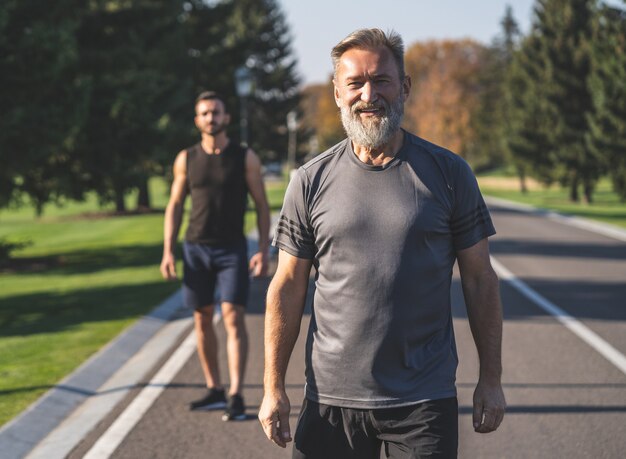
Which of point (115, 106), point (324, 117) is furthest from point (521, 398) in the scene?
point (324, 117)

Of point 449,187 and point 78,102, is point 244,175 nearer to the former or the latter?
point 449,187

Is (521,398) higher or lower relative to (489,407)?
lower

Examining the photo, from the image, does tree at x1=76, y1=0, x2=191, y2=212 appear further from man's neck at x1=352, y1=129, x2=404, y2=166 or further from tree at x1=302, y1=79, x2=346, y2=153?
tree at x1=302, y1=79, x2=346, y2=153

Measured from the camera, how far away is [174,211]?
681 cm

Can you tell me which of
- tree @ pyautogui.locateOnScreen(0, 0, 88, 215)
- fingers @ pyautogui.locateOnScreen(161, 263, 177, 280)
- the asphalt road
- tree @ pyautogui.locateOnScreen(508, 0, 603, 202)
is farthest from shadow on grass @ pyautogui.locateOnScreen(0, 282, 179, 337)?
tree @ pyautogui.locateOnScreen(508, 0, 603, 202)

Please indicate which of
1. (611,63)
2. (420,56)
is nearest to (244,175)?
(611,63)

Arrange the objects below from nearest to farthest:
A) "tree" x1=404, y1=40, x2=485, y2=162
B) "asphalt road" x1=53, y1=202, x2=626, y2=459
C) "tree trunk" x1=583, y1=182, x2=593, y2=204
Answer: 1. "asphalt road" x1=53, y1=202, x2=626, y2=459
2. "tree trunk" x1=583, y1=182, x2=593, y2=204
3. "tree" x1=404, y1=40, x2=485, y2=162

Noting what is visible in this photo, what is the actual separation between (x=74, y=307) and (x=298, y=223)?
9.38 metres

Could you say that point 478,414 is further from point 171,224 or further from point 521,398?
point 171,224

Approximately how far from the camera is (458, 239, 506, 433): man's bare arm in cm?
317

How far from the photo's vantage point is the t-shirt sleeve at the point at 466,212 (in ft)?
10.1

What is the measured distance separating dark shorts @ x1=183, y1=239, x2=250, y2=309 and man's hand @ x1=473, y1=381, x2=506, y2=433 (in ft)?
11.1

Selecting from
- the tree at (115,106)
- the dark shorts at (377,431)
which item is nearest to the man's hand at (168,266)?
the dark shorts at (377,431)

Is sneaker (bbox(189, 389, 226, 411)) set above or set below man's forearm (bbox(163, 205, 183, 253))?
below
